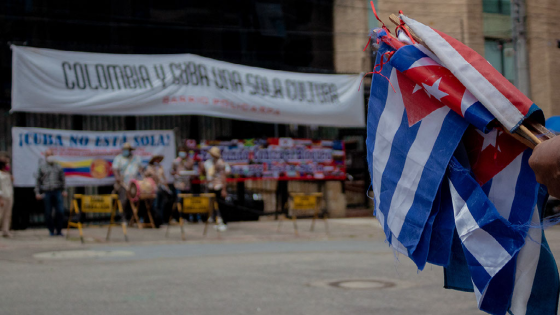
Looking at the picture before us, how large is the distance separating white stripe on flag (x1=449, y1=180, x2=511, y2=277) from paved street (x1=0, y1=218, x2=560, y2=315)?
2.80 m

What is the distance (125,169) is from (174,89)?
94.8 inches

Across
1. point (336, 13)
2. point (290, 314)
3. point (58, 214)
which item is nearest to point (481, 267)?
point (290, 314)

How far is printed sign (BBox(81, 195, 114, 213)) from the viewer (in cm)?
1305

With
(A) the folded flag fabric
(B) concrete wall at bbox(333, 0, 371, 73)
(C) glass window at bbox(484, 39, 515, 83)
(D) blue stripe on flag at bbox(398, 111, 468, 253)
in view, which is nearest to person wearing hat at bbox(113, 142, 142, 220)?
(B) concrete wall at bbox(333, 0, 371, 73)

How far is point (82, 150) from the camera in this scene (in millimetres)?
15531

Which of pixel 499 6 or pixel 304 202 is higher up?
pixel 499 6

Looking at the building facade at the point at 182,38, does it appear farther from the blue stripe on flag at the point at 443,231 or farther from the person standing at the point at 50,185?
the blue stripe on flag at the point at 443,231

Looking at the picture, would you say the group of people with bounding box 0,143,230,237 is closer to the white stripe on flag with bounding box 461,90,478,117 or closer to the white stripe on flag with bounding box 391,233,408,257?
the white stripe on flag with bounding box 391,233,408,257

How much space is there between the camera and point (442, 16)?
10.4 meters

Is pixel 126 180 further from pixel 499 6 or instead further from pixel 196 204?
pixel 499 6

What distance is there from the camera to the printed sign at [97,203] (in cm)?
1305

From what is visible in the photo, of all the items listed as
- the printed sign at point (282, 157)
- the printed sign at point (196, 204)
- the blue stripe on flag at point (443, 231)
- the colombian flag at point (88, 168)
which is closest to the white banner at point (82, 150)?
the colombian flag at point (88, 168)

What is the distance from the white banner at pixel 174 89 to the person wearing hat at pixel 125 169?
1063mm

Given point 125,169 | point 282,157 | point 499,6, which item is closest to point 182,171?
point 125,169
